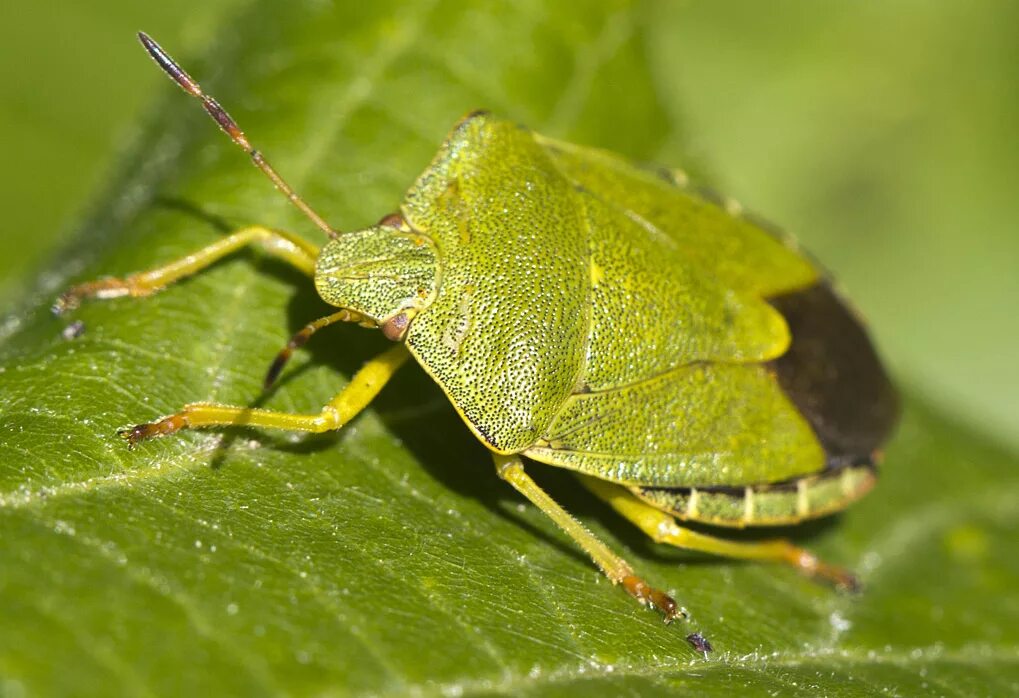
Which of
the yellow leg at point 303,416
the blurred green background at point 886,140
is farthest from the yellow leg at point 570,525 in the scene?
the blurred green background at point 886,140

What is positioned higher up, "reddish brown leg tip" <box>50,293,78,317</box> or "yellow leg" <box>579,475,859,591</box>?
"yellow leg" <box>579,475,859,591</box>

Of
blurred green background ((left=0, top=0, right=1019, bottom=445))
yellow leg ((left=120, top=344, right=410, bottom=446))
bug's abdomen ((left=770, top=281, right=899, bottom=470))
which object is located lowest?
yellow leg ((left=120, top=344, right=410, bottom=446))

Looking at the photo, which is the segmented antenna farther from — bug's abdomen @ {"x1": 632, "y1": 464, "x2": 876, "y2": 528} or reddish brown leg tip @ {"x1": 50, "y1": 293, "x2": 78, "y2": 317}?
bug's abdomen @ {"x1": 632, "y1": 464, "x2": 876, "y2": 528}

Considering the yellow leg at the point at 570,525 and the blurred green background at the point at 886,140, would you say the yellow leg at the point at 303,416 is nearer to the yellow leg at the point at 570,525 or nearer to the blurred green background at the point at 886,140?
the yellow leg at the point at 570,525

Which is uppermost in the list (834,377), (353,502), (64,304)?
(834,377)

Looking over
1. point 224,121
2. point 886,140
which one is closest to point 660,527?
point 224,121

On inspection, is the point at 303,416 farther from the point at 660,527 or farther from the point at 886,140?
the point at 886,140

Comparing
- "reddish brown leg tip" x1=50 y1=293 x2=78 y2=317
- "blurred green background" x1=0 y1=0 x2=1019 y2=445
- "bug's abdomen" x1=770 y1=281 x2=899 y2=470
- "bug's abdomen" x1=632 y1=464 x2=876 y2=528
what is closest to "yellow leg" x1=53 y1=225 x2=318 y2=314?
"reddish brown leg tip" x1=50 y1=293 x2=78 y2=317
